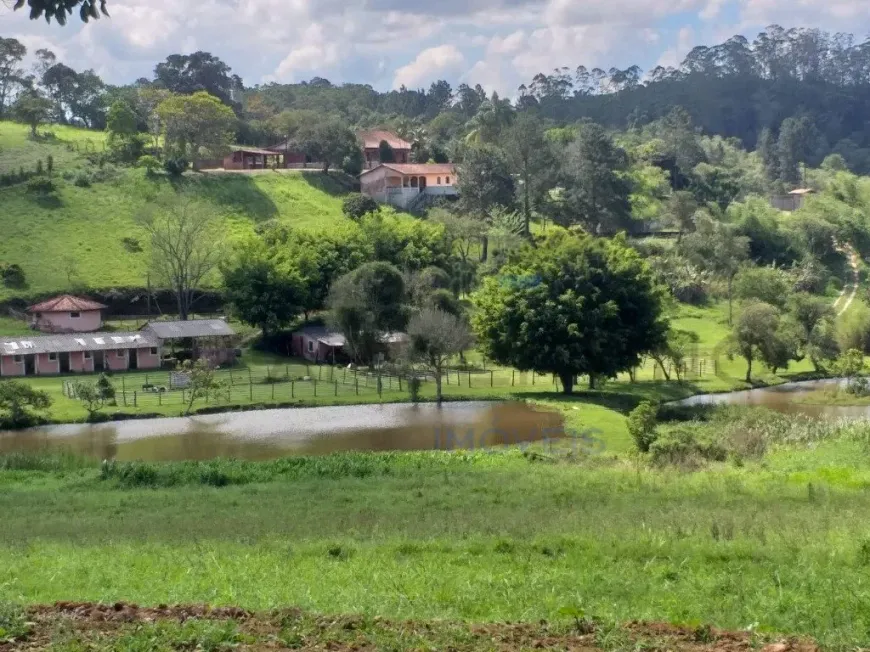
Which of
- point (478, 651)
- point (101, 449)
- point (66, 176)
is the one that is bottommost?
point (101, 449)

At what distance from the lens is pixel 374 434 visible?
110 ft

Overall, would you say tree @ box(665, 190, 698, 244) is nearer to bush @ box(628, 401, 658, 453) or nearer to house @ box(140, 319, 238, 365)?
house @ box(140, 319, 238, 365)

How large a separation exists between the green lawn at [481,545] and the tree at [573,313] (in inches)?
734

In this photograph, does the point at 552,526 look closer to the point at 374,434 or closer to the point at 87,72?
the point at 374,434

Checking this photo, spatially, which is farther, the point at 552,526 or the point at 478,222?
the point at 478,222

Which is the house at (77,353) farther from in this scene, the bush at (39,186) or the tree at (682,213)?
the tree at (682,213)

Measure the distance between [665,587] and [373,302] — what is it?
1575 inches

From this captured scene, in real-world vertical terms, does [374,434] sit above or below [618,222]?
below

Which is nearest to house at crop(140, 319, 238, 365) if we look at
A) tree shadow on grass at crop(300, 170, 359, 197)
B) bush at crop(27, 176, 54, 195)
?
bush at crop(27, 176, 54, 195)

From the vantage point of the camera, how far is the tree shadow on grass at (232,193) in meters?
74.9

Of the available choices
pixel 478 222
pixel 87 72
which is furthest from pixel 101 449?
pixel 87 72

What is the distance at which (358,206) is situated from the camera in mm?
74000

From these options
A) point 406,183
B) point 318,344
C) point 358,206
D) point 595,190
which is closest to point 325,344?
point 318,344

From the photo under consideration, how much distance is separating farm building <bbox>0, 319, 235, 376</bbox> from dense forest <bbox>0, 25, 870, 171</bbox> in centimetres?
4664
